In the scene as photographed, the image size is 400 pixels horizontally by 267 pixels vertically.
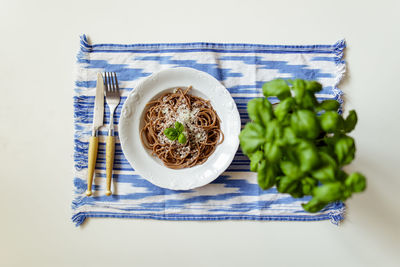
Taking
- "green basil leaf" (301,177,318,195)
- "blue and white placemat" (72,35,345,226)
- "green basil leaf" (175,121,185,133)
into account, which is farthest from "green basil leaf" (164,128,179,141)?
"green basil leaf" (301,177,318,195)

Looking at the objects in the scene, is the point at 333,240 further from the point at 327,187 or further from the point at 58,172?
the point at 58,172

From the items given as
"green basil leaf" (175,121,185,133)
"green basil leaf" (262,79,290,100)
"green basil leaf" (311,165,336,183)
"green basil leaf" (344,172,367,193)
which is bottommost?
"green basil leaf" (344,172,367,193)

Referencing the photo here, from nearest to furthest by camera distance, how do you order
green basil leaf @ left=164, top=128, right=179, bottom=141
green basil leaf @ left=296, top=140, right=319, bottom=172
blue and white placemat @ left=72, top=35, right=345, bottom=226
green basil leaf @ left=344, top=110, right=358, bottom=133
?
1. green basil leaf @ left=296, top=140, right=319, bottom=172
2. green basil leaf @ left=344, top=110, right=358, bottom=133
3. green basil leaf @ left=164, top=128, right=179, bottom=141
4. blue and white placemat @ left=72, top=35, right=345, bottom=226

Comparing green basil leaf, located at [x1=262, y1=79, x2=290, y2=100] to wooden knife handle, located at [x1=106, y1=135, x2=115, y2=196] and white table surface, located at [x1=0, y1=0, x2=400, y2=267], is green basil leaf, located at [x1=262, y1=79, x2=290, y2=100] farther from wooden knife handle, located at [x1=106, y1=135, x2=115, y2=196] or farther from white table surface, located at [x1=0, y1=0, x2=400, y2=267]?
wooden knife handle, located at [x1=106, y1=135, x2=115, y2=196]

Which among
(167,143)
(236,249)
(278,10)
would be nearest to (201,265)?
(236,249)

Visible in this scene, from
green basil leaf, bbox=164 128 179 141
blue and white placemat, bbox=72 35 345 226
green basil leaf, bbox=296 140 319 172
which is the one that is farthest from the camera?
blue and white placemat, bbox=72 35 345 226

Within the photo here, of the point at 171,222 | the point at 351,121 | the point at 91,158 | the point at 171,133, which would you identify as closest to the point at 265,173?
the point at 351,121

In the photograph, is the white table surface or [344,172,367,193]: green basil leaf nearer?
[344,172,367,193]: green basil leaf
